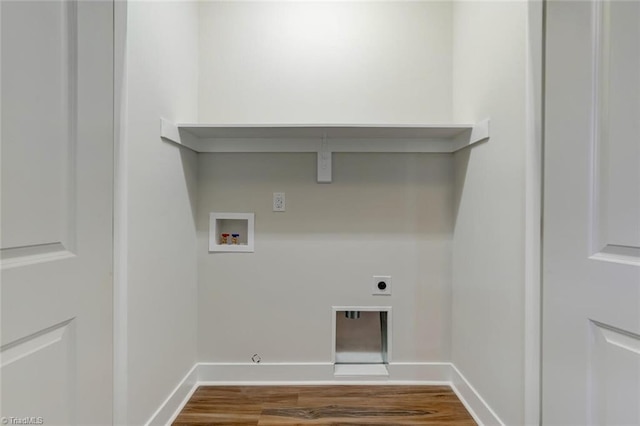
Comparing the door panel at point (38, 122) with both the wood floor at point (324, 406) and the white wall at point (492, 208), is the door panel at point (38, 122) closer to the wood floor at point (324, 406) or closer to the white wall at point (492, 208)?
the wood floor at point (324, 406)

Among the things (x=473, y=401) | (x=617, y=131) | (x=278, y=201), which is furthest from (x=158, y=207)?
(x=473, y=401)

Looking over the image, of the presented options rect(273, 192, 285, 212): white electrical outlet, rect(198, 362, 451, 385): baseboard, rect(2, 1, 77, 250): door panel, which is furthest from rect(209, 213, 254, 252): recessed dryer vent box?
rect(2, 1, 77, 250): door panel

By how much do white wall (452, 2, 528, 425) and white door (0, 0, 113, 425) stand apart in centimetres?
151

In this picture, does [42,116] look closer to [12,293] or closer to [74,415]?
[12,293]

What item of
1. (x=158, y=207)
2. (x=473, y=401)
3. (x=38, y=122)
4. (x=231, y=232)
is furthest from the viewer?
(x=231, y=232)

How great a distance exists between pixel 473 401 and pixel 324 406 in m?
0.77

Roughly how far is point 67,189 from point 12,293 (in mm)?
297

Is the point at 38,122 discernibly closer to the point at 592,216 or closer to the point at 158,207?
the point at 158,207

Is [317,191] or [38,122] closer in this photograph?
[38,122]

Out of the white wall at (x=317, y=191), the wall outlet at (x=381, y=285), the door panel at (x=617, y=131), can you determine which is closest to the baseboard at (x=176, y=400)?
the white wall at (x=317, y=191)

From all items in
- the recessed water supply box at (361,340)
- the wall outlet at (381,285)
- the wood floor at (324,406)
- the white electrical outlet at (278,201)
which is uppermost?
the white electrical outlet at (278,201)

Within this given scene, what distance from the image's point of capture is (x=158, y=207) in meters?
1.43

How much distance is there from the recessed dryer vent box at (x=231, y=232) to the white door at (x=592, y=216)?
1470 millimetres

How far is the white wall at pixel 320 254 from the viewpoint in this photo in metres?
1.92
